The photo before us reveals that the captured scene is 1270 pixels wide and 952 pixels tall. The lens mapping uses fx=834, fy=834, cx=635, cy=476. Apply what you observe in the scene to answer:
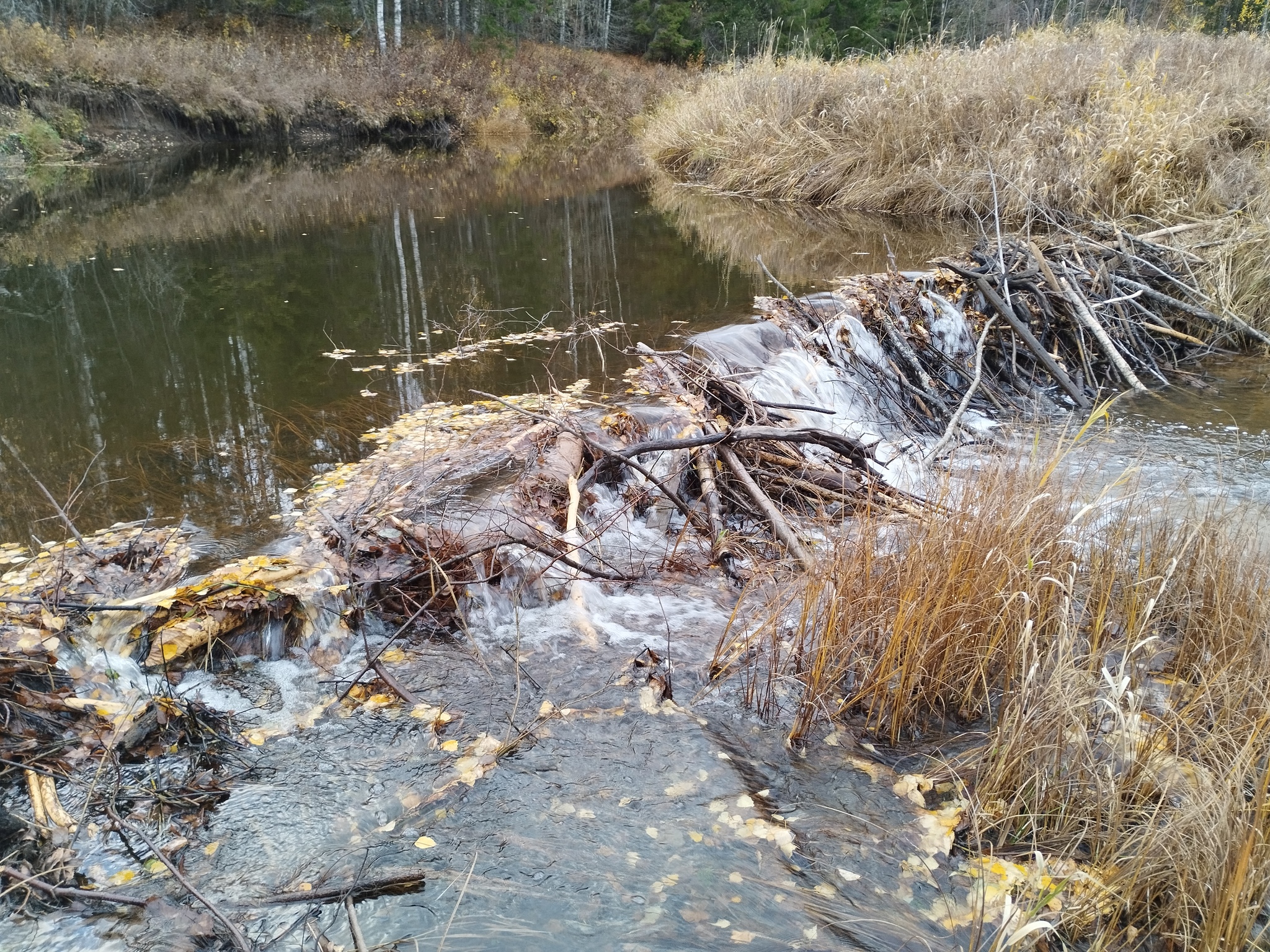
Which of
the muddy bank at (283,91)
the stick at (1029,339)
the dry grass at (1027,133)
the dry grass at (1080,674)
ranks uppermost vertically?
the muddy bank at (283,91)

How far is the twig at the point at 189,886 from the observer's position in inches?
76.2

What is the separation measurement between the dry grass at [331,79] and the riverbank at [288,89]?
0.12 feet

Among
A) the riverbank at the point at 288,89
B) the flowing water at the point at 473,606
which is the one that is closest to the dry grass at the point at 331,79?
the riverbank at the point at 288,89

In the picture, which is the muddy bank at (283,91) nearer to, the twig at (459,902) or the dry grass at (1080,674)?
the twig at (459,902)

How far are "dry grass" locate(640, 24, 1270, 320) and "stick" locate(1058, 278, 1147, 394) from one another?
55.2 inches

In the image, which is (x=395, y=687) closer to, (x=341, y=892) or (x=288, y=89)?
(x=341, y=892)

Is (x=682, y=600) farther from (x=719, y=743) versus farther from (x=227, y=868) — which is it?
(x=227, y=868)

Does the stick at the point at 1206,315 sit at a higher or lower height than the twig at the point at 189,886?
higher

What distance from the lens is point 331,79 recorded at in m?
23.6

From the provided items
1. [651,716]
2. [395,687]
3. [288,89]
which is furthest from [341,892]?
[288,89]

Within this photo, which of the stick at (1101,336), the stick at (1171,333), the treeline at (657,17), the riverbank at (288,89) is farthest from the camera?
the treeline at (657,17)

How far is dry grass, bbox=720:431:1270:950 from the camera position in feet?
6.74

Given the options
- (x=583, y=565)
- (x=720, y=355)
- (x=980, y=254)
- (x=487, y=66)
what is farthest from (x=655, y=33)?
(x=583, y=565)

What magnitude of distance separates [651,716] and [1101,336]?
6.20 metres
